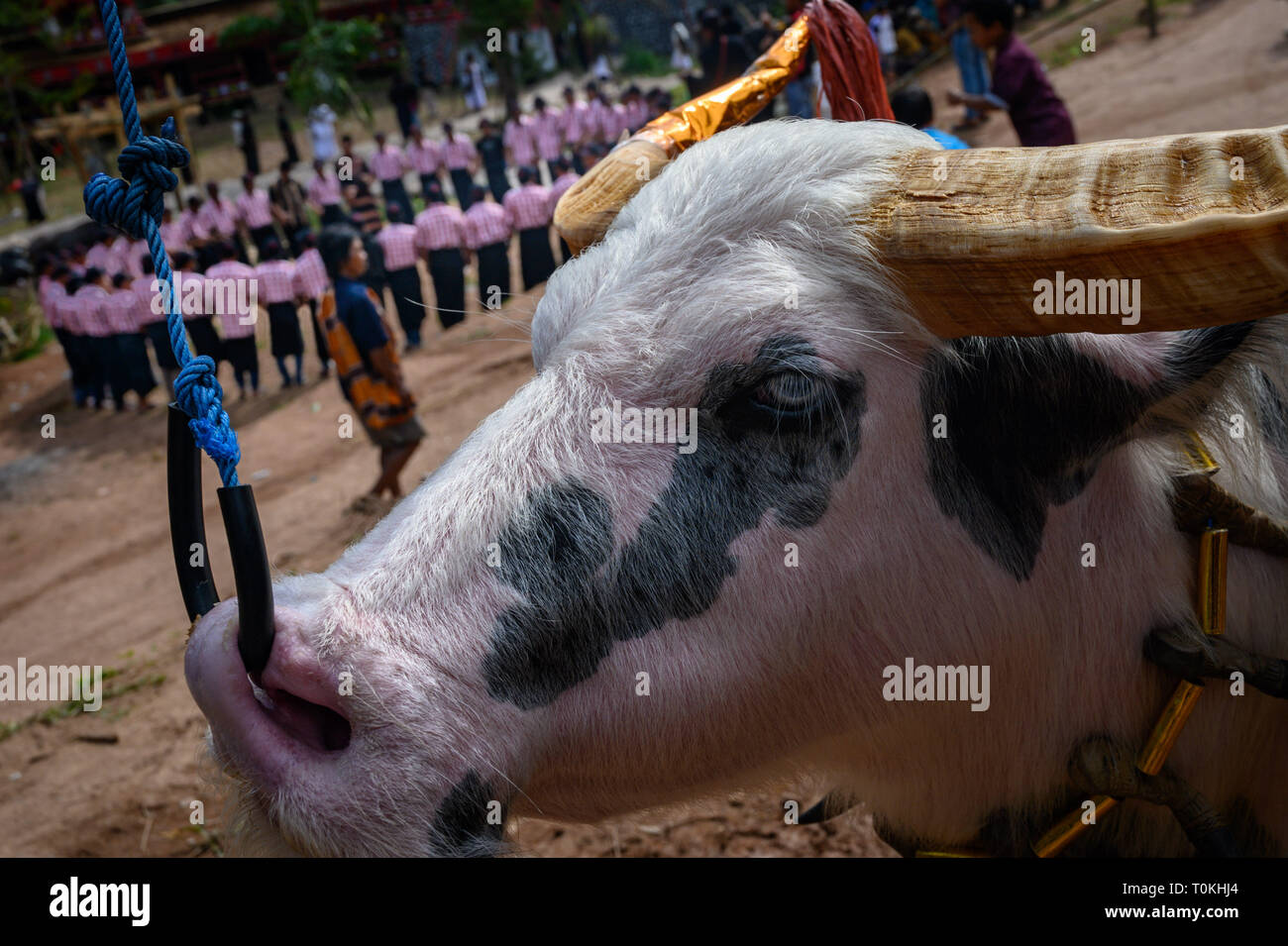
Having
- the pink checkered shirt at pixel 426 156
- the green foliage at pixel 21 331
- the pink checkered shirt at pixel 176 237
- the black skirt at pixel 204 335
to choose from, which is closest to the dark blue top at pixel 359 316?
the black skirt at pixel 204 335

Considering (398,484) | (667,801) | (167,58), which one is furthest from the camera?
(167,58)

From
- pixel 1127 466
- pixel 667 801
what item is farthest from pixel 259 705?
pixel 1127 466

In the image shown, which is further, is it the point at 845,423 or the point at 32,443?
the point at 32,443

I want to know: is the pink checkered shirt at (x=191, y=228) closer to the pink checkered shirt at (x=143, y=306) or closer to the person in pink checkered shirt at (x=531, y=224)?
the pink checkered shirt at (x=143, y=306)

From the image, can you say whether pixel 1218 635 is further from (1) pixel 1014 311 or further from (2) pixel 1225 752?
(1) pixel 1014 311

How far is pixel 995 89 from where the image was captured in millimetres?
6988

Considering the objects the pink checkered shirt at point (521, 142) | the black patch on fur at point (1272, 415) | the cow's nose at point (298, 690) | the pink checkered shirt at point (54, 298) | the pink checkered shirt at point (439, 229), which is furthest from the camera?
the pink checkered shirt at point (521, 142)

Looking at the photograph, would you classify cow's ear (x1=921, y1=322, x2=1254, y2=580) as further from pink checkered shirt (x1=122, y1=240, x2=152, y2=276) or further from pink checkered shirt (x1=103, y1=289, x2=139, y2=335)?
pink checkered shirt (x1=122, y1=240, x2=152, y2=276)

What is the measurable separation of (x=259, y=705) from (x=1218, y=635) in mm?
1879

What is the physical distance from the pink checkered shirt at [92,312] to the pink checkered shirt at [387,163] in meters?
6.95

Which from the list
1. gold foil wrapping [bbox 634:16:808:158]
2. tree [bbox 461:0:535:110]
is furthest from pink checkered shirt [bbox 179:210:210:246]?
gold foil wrapping [bbox 634:16:808:158]

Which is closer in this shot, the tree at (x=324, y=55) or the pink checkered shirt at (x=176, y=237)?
the pink checkered shirt at (x=176, y=237)

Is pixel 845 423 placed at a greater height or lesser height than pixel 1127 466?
greater

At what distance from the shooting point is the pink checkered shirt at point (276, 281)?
46.0ft
